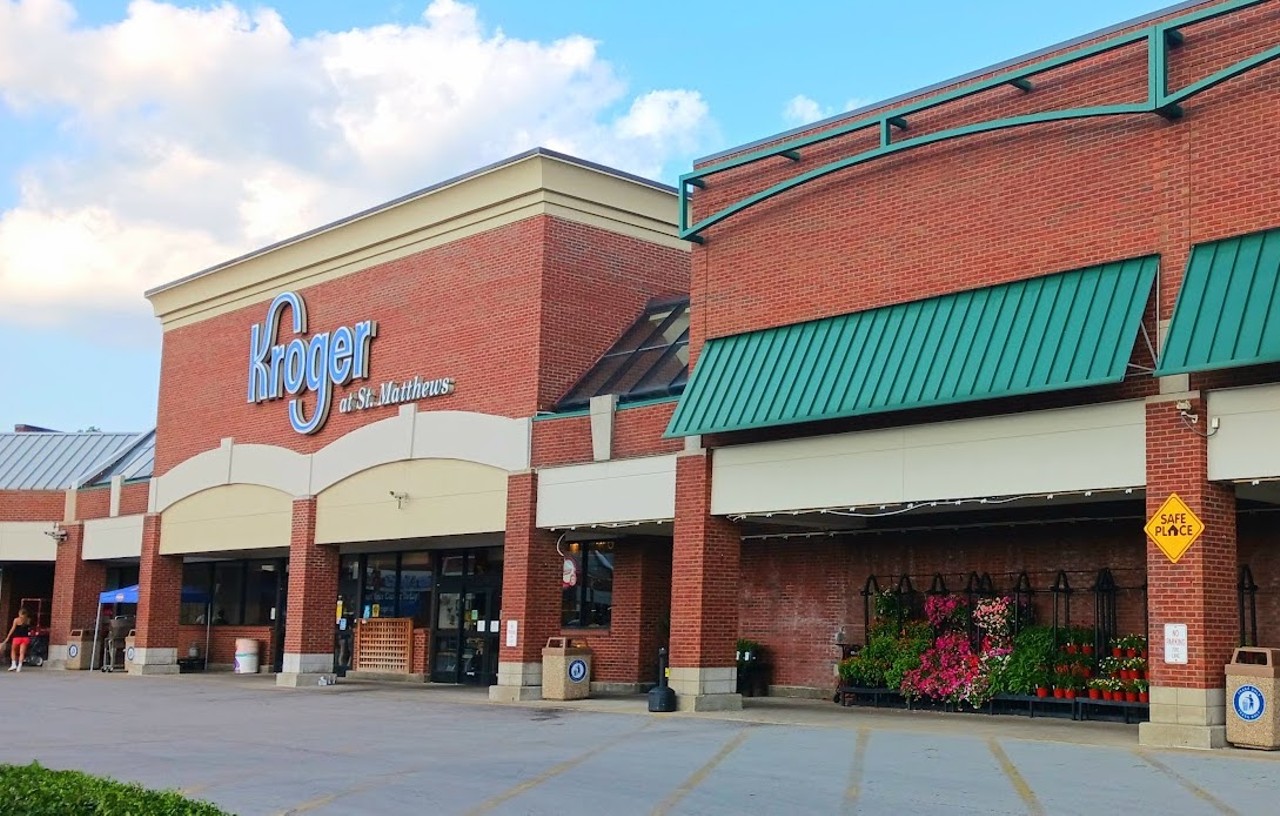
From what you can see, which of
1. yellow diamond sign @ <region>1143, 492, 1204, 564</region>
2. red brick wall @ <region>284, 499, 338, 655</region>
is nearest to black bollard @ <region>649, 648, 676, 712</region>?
yellow diamond sign @ <region>1143, 492, 1204, 564</region>

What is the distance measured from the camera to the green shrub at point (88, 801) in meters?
9.17

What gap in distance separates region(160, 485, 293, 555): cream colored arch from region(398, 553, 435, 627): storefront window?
3150 mm

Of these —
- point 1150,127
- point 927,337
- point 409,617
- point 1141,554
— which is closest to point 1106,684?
point 1141,554

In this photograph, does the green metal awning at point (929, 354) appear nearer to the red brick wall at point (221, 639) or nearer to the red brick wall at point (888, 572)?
the red brick wall at point (888, 572)

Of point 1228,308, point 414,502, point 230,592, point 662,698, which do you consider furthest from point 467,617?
point 1228,308

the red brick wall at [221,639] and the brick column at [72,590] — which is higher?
the brick column at [72,590]

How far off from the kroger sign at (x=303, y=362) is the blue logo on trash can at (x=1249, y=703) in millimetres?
21293

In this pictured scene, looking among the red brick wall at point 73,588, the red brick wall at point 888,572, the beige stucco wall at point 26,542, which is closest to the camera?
the red brick wall at point 888,572

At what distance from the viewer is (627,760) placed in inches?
652

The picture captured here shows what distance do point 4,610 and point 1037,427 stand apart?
40600 millimetres

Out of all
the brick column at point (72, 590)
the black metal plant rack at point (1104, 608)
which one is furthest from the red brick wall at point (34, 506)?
the black metal plant rack at point (1104, 608)

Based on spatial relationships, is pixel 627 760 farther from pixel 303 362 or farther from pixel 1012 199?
pixel 303 362

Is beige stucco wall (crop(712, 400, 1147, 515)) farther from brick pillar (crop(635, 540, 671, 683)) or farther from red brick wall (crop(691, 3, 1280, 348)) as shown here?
brick pillar (crop(635, 540, 671, 683))

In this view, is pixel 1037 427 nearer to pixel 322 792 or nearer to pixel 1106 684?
pixel 1106 684
